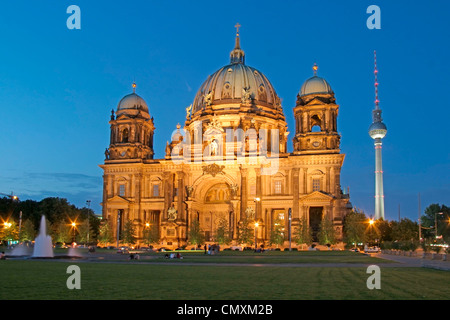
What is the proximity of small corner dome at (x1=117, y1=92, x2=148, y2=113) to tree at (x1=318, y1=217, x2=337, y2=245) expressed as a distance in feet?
153

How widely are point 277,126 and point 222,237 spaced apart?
33.9 metres

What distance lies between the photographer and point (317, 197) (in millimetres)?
86875

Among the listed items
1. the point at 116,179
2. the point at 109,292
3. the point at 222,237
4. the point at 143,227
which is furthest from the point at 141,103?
the point at 109,292

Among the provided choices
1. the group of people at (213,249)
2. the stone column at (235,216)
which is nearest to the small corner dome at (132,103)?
the stone column at (235,216)

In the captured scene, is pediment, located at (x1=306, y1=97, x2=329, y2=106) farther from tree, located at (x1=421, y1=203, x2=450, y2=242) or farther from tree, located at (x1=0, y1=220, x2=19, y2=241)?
tree, located at (x1=0, y1=220, x2=19, y2=241)

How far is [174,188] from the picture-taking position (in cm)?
9756

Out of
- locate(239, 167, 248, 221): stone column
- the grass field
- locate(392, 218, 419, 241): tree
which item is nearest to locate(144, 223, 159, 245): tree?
locate(239, 167, 248, 221): stone column

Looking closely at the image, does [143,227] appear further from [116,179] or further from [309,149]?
[309,149]

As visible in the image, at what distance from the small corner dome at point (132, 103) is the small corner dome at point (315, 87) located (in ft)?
112

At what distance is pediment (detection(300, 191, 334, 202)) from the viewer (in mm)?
86062

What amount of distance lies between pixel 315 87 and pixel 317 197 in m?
20.8

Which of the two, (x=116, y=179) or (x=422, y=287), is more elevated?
(x=116, y=179)

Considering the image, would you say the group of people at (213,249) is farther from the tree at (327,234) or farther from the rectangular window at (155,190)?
the rectangular window at (155,190)

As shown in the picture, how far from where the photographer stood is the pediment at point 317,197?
86.1m
